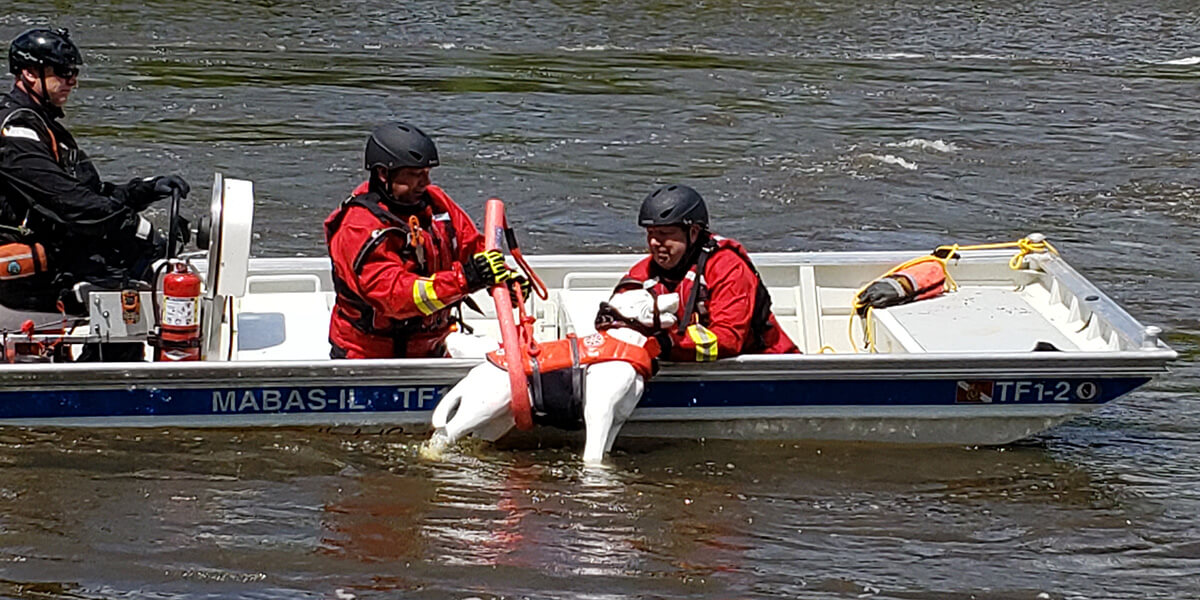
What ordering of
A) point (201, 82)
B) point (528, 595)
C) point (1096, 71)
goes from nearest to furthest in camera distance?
1. point (528, 595)
2. point (201, 82)
3. point (1096, 71)

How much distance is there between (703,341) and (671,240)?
46 cm

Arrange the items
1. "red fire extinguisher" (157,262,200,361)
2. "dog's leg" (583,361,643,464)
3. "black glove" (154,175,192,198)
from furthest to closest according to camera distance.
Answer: "black glove" (154,175,192,198) < "red fire extinguisher" (157,262,200,361) < "dog's leg" (583,361,643,464)

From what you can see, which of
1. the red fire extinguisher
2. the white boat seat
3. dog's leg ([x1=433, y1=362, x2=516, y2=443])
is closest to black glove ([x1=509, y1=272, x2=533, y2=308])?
dog's leg ([x1=433, y1=362, x2=516, y2=443])

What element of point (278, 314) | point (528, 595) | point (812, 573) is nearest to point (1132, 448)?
point (812, 573)

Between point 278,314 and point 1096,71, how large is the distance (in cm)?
1439

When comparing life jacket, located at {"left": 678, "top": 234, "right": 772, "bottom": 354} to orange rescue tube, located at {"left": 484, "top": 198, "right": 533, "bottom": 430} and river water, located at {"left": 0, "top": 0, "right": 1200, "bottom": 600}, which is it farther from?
orange rescue tube, located at {"left": 484, "top": 198, "right": 533, "bottom": 430}

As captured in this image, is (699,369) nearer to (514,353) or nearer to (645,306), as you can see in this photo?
(645,306)

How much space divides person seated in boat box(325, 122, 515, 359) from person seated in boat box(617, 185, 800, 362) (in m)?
0.69

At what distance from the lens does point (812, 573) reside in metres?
6.53

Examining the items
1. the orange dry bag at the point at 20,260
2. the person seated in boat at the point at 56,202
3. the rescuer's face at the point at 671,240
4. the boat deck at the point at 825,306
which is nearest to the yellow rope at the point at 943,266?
the boat deck at the point at 825,306

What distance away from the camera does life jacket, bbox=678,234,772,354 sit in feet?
23.8

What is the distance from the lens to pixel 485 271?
22.9 ft

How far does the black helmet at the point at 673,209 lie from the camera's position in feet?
23.5

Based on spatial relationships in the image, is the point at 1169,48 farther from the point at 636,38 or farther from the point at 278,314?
the point at 278,314
